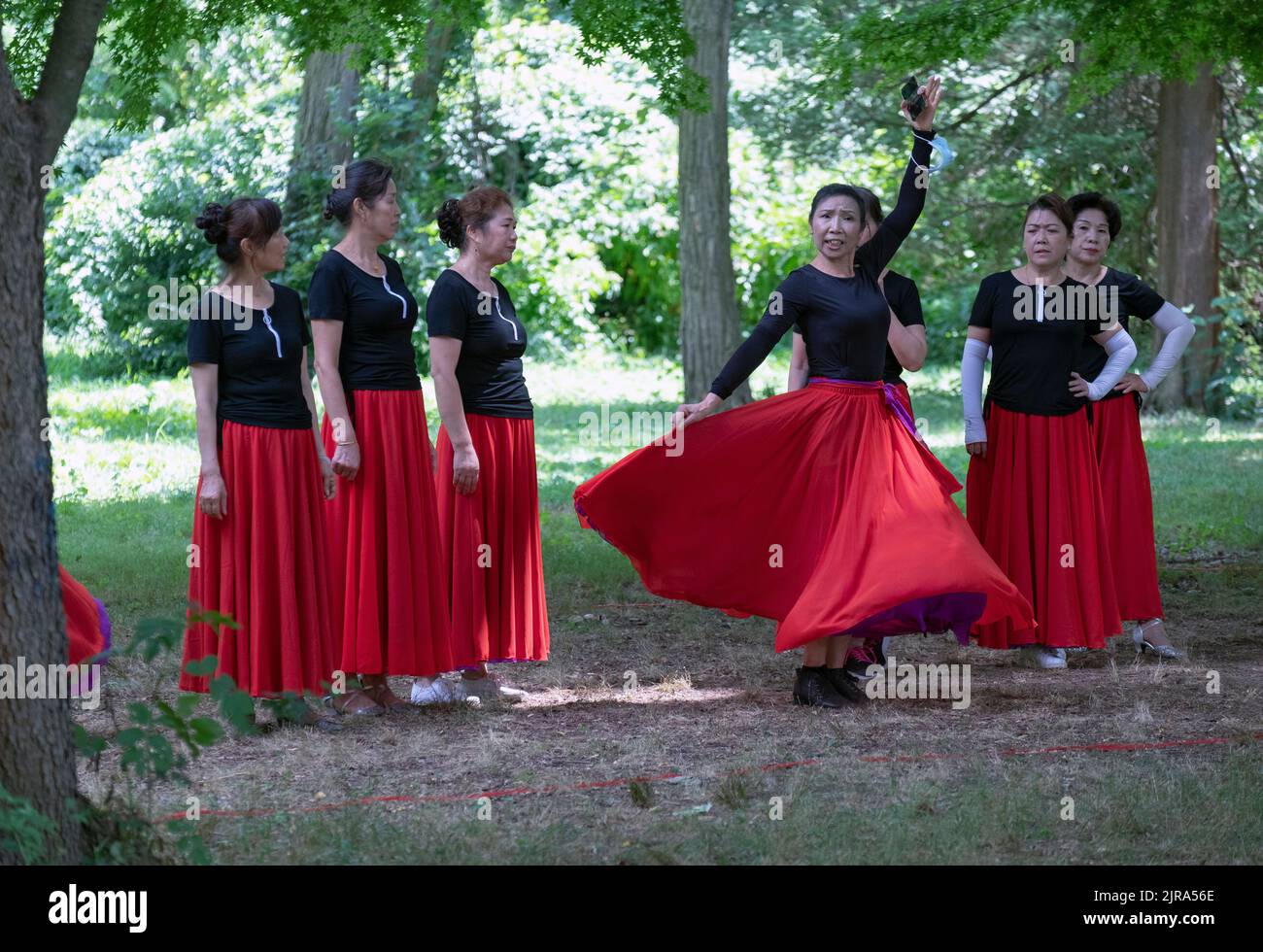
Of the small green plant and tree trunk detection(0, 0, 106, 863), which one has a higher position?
tree trunk detection(0, 0, 106, 863)

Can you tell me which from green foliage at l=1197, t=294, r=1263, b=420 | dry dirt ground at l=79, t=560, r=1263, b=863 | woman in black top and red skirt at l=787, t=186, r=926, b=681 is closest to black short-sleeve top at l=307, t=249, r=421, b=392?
dry dirt ground at l=79, t=560, r=1263, b=863

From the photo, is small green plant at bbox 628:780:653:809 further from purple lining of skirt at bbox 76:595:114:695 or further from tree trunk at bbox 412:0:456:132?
tree trunk at bbox 412:0:456:132

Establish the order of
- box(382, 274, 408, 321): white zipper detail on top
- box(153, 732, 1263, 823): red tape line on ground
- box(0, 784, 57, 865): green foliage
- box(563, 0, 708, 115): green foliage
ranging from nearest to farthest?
box(0, 784, 57, 865): green foliage → box(153, 732, 1263, 823): red tape line on ground → box(382, 274, 408, 321): white zipper detail on top → box(563, 0, 708, 115): green foliage

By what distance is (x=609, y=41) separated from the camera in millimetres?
8898

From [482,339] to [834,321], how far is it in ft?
4.76

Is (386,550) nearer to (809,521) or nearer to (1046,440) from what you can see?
(809,521)

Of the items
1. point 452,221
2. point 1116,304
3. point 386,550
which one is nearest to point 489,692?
point 386,550

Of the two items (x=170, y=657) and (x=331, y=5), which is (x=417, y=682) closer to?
(x=170, y=657)

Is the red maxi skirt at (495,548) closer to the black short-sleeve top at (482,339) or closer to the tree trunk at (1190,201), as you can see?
the black short-sleeve top at (482,339)

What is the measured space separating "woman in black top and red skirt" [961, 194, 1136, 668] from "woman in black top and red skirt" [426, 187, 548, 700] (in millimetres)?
2123

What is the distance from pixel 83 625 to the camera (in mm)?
5719

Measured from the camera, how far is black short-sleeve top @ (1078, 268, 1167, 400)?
Result: 746 cm
